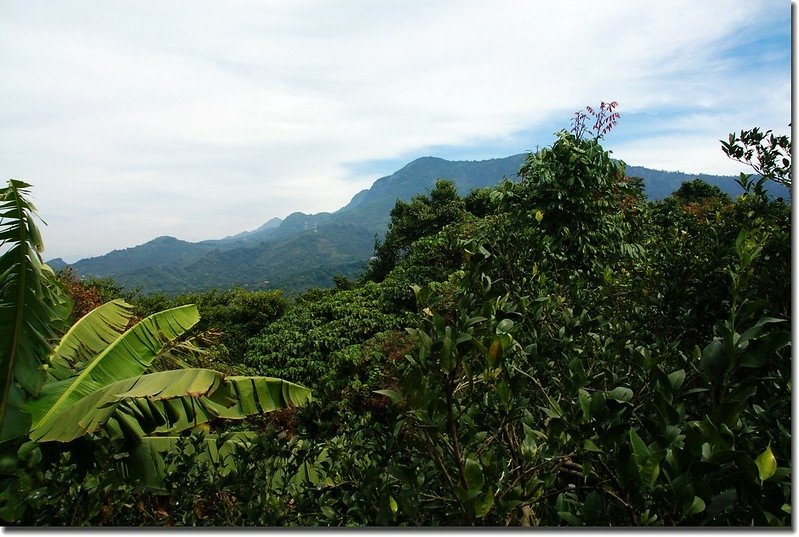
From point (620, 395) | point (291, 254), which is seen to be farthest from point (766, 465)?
point (291, 254)

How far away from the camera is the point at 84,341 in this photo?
13.6ft

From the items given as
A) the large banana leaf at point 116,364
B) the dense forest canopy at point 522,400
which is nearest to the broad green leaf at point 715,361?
the dense forest canopy at point 522,400

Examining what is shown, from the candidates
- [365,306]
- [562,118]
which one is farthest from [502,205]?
[365,306]

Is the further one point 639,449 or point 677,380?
point 677,380

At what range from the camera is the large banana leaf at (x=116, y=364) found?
3.26 metres

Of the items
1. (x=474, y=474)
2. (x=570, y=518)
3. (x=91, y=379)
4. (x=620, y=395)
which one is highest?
(x=620, y=395)

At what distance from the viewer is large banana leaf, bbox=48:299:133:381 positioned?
3.85m

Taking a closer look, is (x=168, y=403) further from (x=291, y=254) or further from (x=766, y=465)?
(x=291, y=254)

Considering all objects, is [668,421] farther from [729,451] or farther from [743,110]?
[743,110]

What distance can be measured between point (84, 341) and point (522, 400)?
4208 mm

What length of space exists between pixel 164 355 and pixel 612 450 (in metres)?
4.89

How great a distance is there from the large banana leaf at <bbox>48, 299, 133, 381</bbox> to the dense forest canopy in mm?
47

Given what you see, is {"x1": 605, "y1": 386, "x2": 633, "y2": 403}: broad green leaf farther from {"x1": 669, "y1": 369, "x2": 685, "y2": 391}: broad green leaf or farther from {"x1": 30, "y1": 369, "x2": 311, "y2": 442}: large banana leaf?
{"x1": 30, "y1": 369, "x2": 311, "y2": 442}: large banana leaf

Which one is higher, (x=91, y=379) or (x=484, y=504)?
(x=484, y=504)
